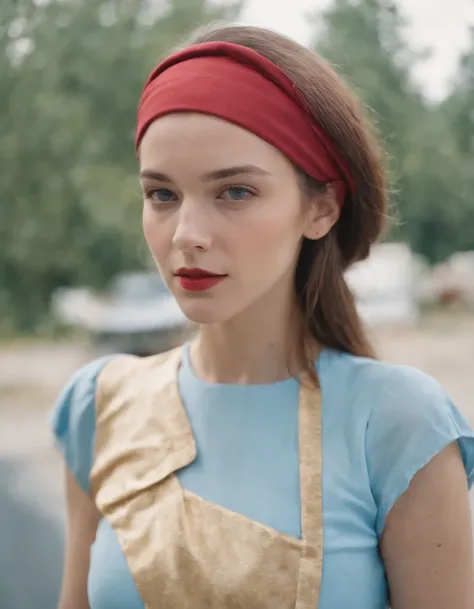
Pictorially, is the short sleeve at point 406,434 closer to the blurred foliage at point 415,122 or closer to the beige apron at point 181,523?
the beige apron at point 181,523

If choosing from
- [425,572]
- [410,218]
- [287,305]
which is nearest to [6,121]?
[410,218]

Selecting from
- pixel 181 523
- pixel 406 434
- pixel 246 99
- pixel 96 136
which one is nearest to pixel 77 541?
pixel 181 523

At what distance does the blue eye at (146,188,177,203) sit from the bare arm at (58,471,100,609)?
1.23 ft

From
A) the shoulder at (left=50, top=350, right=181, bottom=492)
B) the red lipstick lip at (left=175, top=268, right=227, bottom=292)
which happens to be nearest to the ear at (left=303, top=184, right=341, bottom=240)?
the red lipstick lip at (left=175, top=268, right=227, bottom=292)

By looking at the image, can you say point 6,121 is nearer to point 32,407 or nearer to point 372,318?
point 32,407

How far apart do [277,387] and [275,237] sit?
17cm

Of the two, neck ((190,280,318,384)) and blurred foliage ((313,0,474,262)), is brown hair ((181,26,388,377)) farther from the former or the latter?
blurred foliage ((313,0,474,262))

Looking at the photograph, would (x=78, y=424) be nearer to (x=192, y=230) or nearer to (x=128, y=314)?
(x=192, y=230)

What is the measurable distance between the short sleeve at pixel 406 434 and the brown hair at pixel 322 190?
0.36 ft

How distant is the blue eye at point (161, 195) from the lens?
78 centimetres

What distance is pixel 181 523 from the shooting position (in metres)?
0.77

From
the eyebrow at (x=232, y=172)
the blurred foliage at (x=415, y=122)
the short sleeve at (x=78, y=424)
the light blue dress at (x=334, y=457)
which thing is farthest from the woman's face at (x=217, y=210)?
the blurred foliage at (x=415, y=122)

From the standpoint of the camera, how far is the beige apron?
72cm

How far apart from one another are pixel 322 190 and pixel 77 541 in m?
0.52
